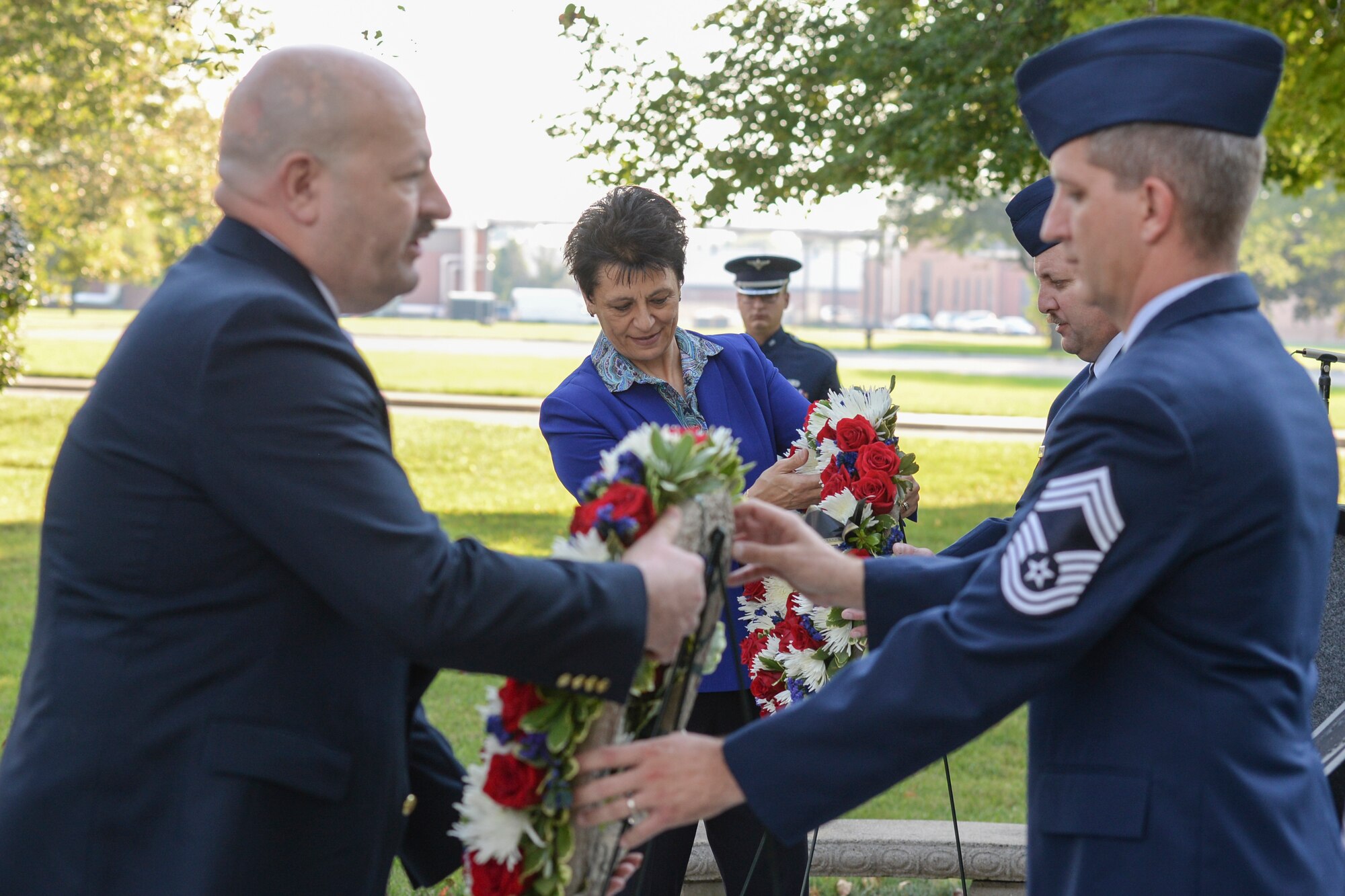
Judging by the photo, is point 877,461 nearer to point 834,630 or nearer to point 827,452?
point 827,452

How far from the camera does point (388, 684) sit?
2.12 meters

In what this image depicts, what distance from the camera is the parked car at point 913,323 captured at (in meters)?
80.0

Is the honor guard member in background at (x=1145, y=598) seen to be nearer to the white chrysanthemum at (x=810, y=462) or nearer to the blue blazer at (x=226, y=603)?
the blue blazer at (x=226, y=603)

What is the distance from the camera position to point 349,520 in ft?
6.01

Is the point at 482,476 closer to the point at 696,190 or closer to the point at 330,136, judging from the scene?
the point at 696,190

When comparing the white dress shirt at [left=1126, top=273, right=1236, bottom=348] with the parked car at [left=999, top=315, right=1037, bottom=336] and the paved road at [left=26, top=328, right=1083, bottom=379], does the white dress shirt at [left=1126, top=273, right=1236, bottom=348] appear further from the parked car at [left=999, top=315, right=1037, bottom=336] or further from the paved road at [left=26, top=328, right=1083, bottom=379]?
the parked car at [left=999, top=315, right=1037, bottom=336]

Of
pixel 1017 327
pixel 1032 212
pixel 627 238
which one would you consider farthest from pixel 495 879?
pixel 1017 327

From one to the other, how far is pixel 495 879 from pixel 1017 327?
263 feet

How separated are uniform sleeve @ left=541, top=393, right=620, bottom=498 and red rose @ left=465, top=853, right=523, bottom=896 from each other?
5.74ft

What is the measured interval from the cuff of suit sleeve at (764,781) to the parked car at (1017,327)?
252 feet

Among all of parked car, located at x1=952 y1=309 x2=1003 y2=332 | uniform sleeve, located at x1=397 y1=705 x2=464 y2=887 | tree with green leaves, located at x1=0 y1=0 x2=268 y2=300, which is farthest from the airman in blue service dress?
parked car, located at x1=952 y1=309 x2=1003 y2=332

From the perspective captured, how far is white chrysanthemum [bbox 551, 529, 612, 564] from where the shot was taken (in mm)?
2039

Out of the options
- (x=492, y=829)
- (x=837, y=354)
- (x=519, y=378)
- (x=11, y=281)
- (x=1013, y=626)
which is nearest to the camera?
(x=1013, y=626)

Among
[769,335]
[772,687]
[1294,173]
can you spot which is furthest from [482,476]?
[772,687]
